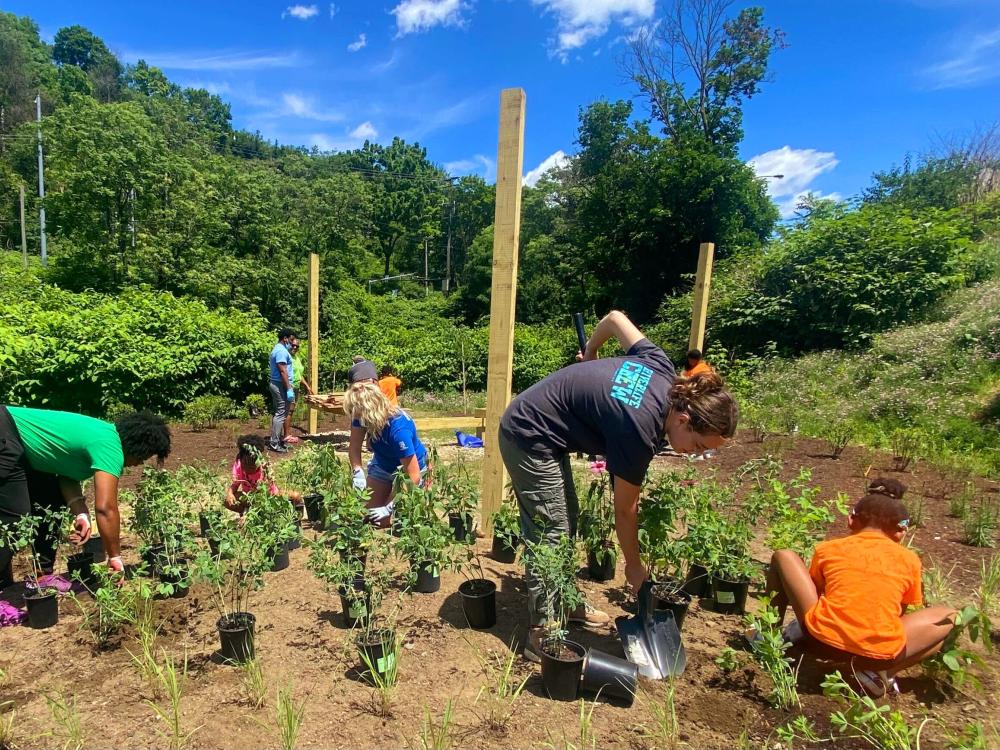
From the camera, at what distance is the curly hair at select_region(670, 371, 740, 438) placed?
6.60 feet

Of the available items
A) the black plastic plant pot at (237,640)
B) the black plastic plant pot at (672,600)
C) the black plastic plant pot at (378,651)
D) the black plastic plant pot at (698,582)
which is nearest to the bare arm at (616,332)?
the black plastic plant pot at (672,600)

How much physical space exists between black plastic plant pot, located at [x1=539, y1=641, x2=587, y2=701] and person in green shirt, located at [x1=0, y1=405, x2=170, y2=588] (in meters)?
2.14

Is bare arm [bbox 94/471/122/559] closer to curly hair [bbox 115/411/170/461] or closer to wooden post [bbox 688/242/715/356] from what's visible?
curly hair [bbox 115/411/170/461]

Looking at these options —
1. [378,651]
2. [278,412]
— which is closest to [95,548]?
[378,651]

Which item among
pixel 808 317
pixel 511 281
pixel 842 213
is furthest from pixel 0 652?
pixel 842 213

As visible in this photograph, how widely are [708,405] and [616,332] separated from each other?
2.56 ft

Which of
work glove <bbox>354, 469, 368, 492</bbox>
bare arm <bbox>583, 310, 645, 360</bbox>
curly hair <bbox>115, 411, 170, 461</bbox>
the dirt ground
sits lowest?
the dirt ground

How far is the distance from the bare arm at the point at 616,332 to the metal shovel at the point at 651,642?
1084 mm

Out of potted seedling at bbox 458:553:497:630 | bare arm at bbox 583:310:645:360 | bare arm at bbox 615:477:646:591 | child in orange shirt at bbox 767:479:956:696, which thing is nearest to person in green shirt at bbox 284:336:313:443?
potted seedling at bbox 458:553:497:630

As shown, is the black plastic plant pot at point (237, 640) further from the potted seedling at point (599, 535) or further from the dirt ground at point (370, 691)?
the potted seedling at point (599, 535)

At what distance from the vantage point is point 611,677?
2.17 m

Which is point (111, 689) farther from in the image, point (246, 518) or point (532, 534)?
point (532, 534)

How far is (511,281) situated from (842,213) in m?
13.1

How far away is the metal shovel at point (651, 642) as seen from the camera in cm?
237
